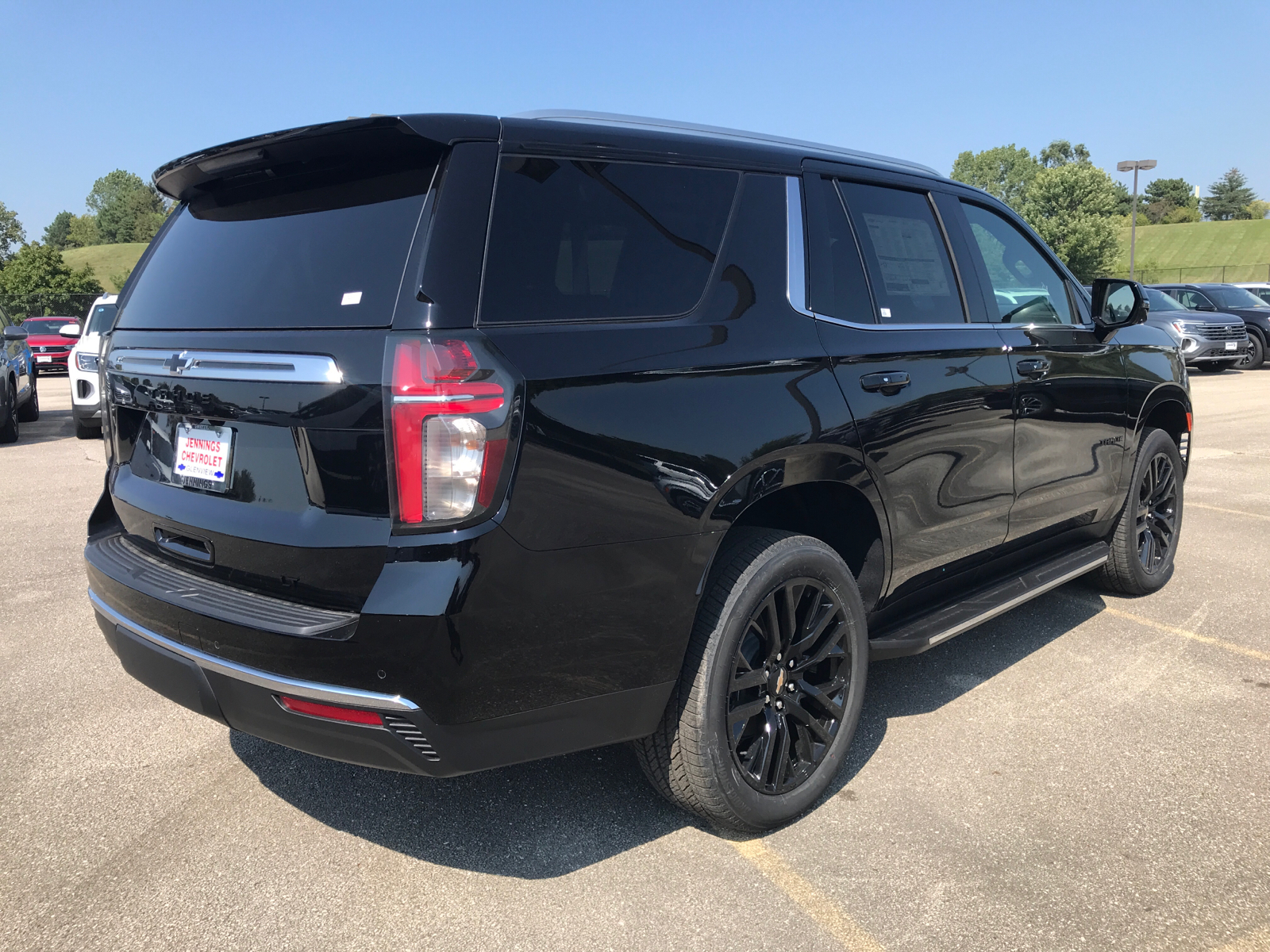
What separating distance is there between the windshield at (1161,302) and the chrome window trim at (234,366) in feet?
67.8

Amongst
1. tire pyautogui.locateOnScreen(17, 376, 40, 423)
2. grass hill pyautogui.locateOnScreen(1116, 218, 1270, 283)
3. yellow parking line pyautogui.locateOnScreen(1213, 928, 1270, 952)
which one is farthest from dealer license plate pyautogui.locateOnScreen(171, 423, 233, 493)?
grass hill pyautogui.locateOnScreen(1116, 218, 1270, 283)

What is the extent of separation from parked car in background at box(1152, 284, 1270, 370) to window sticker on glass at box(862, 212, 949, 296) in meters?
20.6

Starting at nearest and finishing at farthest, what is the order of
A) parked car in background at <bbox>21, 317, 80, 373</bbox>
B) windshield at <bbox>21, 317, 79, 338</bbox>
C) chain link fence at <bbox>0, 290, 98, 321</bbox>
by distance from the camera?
1. parked car in background at <bbox>21, 317, 80, 373</bbox>
2. windshield at <bbox>21, 317, 79, 338</bbox>
3. chain link fence at <bbox>0, 290, 98, 321</bbox>

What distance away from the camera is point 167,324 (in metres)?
2.75

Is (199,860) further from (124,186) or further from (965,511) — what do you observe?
(124,186)

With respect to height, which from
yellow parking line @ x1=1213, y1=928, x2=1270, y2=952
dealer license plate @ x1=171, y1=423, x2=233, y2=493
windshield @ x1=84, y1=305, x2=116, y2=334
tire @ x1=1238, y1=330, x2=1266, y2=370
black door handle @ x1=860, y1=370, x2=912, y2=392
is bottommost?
yellow parking line @ x1=1213, y1=928, x2=1270, y2=952

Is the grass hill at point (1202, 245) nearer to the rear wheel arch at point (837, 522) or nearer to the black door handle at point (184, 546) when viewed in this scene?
the rear wheel arch at point (837, 522)

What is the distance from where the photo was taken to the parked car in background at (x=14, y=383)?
11.5m

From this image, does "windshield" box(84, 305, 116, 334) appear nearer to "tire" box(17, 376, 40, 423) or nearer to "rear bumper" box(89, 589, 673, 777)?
"tire" box(17, 376, 40, 423)

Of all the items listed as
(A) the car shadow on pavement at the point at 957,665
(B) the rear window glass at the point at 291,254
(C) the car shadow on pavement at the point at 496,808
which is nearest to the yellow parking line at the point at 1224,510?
(A) the car shadow on pavement at the point at 957,665

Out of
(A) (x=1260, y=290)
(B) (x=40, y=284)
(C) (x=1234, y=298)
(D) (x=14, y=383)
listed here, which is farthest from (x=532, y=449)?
(B) (x=40, y=284)

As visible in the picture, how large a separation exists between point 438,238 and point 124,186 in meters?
166

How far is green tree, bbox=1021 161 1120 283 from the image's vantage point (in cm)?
7006

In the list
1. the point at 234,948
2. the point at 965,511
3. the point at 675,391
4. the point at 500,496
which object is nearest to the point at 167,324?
the point at 500,496
